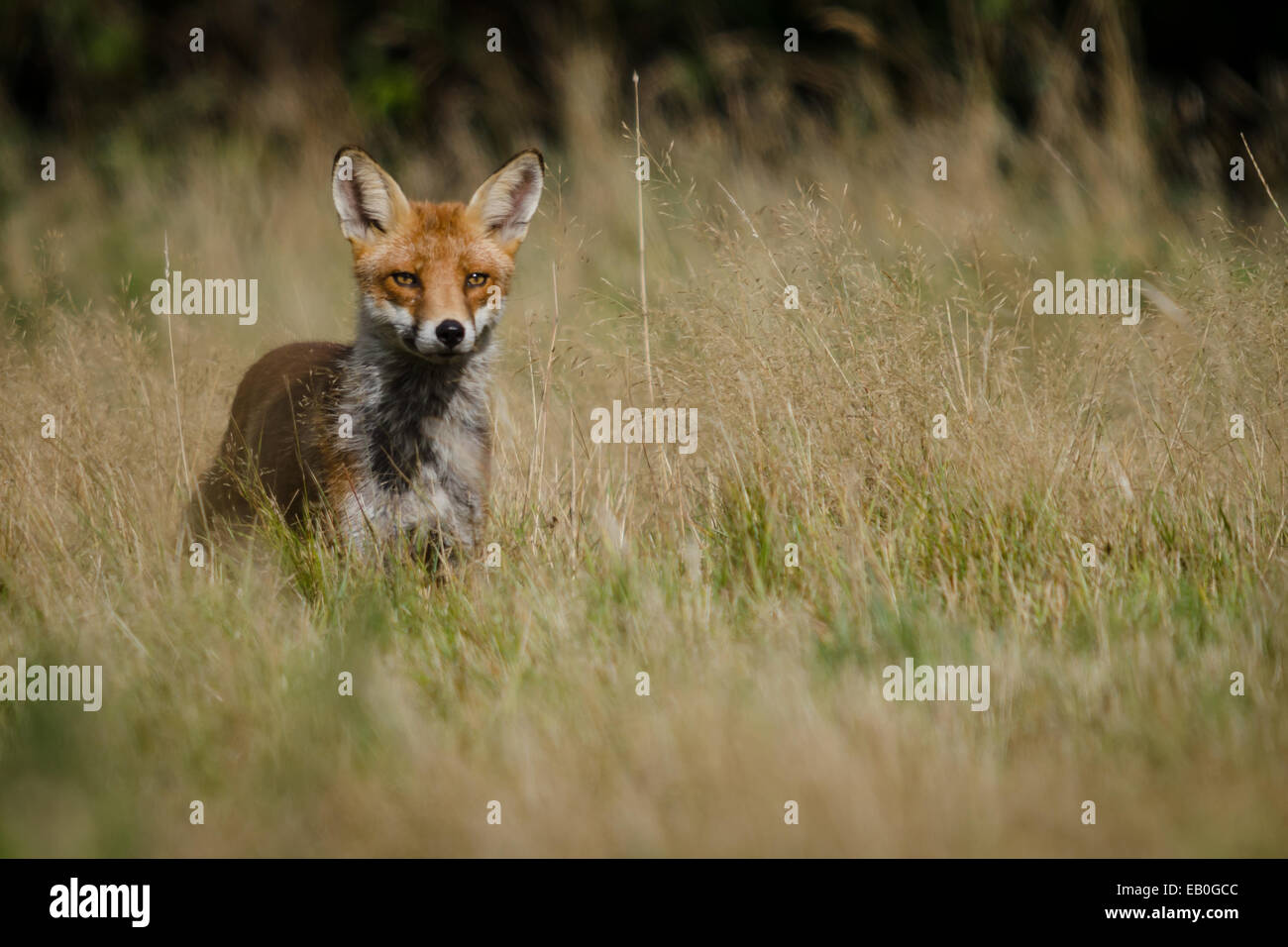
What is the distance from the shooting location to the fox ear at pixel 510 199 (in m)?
4.70

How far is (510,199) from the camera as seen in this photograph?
482cm

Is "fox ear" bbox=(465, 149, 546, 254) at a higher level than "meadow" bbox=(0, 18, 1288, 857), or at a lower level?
higher

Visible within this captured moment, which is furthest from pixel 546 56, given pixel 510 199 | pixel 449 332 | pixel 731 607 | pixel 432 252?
pixel 731 607

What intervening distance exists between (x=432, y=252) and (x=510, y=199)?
47 centimetres

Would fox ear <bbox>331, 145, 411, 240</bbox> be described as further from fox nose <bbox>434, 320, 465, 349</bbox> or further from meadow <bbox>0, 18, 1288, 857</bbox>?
meadow <bbox>0, 18, 1288, 857</bbox>

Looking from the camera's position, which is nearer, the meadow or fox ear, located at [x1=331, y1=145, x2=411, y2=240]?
the meadow

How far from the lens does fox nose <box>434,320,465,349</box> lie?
4.26m

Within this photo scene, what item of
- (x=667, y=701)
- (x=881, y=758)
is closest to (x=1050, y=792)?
(x=881, y=758)

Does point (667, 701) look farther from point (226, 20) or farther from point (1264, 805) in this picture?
point (226, 20)

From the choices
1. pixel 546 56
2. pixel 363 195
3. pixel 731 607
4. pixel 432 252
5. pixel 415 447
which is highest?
pixel 546 56

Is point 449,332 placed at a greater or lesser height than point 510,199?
lesser

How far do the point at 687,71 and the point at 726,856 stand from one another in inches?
443

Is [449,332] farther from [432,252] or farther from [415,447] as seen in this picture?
[415,447]

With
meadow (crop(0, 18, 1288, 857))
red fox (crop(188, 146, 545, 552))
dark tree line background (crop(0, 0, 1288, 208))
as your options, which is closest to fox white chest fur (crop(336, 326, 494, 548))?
red fox (crop(188, 146, 545, 552))
